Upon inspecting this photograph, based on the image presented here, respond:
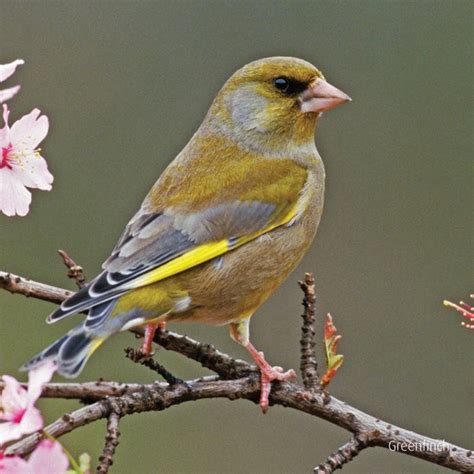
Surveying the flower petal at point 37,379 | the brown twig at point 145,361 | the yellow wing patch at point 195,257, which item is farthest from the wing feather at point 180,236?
the flower petal at point 37,379

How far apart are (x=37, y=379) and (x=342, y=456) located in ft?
2.93

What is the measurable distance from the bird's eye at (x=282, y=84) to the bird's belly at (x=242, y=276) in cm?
46

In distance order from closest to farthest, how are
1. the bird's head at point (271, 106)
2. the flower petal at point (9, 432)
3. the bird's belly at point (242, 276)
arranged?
the flower petal at point (9, 432), the bird's belly at point (242, 276), the bird's head at point (271, 106)

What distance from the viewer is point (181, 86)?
7426 mm

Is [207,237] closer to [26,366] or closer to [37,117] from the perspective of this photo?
[37,117]

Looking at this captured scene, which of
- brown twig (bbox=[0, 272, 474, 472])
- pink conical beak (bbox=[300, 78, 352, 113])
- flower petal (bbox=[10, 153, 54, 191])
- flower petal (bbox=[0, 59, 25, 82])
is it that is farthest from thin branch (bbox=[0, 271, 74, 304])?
pink conical beak (bbox=[300, 78, 352, 113])

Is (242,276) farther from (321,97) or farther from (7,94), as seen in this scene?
(7,94)

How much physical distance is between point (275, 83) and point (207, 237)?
25.9 inches

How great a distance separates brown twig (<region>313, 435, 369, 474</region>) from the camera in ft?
8.25

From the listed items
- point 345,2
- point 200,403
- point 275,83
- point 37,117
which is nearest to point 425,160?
point 345,2

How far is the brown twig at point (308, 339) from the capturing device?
281 cm

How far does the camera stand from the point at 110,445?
2.35 meters

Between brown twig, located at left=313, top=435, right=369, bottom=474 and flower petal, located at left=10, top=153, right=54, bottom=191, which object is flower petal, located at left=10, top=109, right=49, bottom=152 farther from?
brown twig, located at left=313, top=435, right=369, bottom=474

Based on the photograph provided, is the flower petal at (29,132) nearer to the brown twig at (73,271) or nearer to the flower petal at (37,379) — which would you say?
the brown twig at (73,271)
